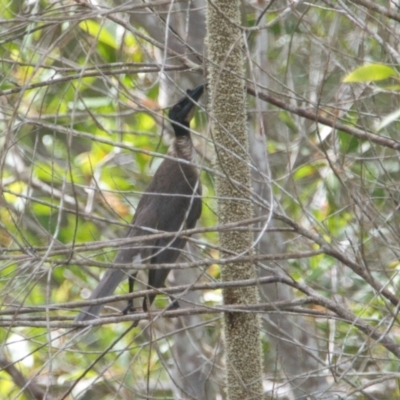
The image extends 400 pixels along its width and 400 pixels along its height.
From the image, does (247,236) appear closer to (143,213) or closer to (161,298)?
(143,213)

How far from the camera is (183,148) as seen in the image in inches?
193

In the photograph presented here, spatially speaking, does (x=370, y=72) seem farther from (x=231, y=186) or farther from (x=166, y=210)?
(x=166, y=210)

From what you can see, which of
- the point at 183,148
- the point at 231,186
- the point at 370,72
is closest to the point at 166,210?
the point at 183,148

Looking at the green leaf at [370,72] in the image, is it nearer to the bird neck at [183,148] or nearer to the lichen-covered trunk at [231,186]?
the lichen-covered trunk at [231,186]

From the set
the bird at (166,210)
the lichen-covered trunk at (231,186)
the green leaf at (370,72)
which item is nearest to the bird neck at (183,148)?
the bird at (166,210)

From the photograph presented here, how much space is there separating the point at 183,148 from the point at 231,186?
7.11 ft

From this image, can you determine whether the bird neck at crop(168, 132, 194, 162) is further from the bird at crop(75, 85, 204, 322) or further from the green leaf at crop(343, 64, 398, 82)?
the green leaf at crop(343, 64, 398, 82)

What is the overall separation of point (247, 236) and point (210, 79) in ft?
1.83

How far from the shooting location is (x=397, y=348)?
8.54 ft

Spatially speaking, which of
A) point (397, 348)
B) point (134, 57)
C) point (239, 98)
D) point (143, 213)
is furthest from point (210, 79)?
point (134, 57)

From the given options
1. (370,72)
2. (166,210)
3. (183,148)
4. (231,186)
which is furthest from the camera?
(183,148)

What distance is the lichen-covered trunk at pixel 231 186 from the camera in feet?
9.20

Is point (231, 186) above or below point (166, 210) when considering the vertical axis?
below

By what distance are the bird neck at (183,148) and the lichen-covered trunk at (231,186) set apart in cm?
199
